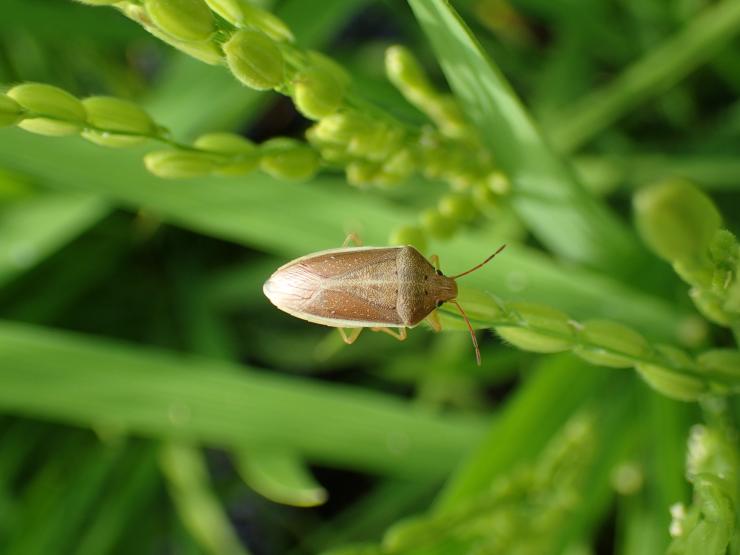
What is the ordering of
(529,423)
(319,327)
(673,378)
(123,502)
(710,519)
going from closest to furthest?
(710,519) < (673,378) < (529,423) < (123,502) < (319,327)

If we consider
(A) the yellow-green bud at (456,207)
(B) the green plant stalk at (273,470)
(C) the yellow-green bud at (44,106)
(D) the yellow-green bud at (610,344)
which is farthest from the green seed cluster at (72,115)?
(B) the green plant stalk at (273,470)

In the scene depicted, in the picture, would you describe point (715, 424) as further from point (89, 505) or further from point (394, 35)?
point (394, 35)

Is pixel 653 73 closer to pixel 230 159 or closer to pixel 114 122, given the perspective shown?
pixel 230 159

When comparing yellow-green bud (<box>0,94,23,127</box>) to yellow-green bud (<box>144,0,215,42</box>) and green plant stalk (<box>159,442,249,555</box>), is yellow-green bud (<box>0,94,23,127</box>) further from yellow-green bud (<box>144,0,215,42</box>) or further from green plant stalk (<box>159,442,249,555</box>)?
green plant stalk (<box>159,442,249,555</box>)

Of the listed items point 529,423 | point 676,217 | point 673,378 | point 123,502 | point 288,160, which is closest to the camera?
point 676,217

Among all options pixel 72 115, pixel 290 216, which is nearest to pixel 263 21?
pixel 72 115

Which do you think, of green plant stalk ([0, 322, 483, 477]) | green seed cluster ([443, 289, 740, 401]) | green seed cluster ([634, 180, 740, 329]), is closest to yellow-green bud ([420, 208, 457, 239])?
green seed cluster ([443, 289, 740, 401])
